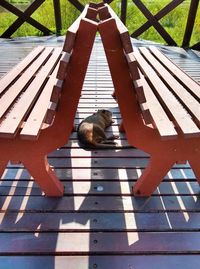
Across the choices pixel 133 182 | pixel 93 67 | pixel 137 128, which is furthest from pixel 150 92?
pixel 93 67

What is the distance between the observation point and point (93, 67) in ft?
14.6

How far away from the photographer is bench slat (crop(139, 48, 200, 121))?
181 cm

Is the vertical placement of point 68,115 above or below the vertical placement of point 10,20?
above

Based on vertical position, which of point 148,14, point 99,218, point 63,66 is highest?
point 63,66

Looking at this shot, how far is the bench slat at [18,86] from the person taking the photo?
1.82m

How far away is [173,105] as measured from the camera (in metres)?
1.83

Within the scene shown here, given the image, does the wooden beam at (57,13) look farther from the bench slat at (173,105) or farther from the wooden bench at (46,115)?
the wooden bench at (46,115)

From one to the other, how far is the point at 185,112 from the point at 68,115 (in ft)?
2.10

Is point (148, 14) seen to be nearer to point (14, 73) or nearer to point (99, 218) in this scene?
point (14, 73)

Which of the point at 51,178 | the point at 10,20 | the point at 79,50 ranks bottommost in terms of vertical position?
the point at 10,20

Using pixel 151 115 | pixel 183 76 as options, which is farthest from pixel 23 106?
pixel 183 76

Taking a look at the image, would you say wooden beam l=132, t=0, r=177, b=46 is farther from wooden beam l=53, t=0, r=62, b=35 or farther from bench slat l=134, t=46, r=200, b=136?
bench slat l=134, t=46, r=200, b=136

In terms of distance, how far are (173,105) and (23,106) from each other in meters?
0.85

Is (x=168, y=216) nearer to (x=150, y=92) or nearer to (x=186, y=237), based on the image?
(x=186, y=237)
